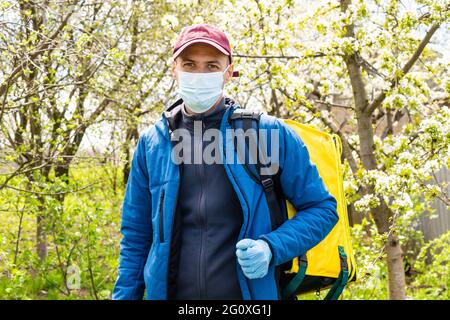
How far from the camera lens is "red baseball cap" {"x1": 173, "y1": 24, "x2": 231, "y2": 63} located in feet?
7.70

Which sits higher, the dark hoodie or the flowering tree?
the flowering tree

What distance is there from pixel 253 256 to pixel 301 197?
36 centimetres

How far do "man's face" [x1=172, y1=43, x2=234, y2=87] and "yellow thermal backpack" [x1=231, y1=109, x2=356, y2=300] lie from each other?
0.27 meters

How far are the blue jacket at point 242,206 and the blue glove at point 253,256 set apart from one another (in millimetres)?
48

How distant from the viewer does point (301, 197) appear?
7.43ft

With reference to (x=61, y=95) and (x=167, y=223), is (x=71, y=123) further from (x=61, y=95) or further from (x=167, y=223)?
(x=167, y=223)

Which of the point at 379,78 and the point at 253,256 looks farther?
the point at 379,78

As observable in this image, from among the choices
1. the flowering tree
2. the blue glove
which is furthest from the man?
the flowering tree

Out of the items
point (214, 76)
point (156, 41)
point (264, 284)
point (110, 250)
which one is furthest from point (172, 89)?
point (264, 284)

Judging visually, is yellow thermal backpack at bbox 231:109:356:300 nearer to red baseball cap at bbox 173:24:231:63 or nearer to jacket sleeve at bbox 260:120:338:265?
jacket sleeve at bbox 260:120:338:265

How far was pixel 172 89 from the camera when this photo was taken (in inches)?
298

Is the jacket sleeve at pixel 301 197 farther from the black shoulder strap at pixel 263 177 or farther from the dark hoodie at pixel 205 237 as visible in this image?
the dark hoodie at pixel 205 237

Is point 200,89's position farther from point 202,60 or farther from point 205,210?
point 205,210

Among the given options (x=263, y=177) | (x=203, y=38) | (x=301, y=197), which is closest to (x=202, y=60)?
(x=203, y=38)
